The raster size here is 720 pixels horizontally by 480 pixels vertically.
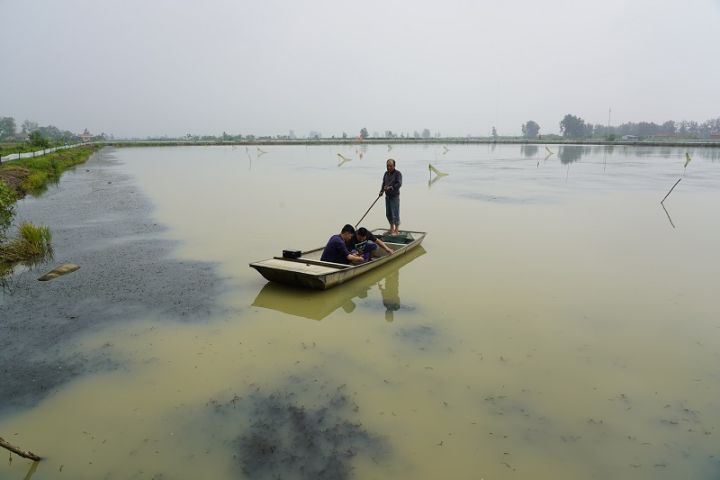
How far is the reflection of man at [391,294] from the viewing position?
6.29m

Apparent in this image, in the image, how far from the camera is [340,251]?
7.07 metres

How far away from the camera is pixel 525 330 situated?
5602 millimetres

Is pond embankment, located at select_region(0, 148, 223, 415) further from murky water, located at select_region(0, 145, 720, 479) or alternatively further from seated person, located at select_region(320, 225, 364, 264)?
seated person, located at select_region(320, 225, 364, 264)

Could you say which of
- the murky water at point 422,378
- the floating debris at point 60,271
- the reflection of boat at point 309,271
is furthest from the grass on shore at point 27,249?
the reflection of boat at point 309,271

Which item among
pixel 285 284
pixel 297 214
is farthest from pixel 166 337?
pixel 297 214

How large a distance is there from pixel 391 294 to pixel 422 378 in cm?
251

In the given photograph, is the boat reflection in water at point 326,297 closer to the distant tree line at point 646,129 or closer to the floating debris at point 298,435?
the floating debris at point 298,435

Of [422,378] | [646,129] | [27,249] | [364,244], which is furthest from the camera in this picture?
[646,129]

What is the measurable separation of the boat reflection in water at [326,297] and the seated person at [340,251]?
0.42 meters

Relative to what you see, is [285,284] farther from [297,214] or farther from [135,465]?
[297,214]

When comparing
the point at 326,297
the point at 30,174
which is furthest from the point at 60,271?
the point at 30,174

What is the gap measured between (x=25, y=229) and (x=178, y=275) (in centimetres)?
400

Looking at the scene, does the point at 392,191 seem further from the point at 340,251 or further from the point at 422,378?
the point at 422,378

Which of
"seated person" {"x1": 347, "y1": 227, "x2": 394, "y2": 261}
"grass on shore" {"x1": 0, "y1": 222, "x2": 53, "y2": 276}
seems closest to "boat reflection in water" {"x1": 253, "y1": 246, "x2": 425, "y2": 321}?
"seated person" {"x1": 347, "y1": 227, "x2": 394, "y2": 261}
